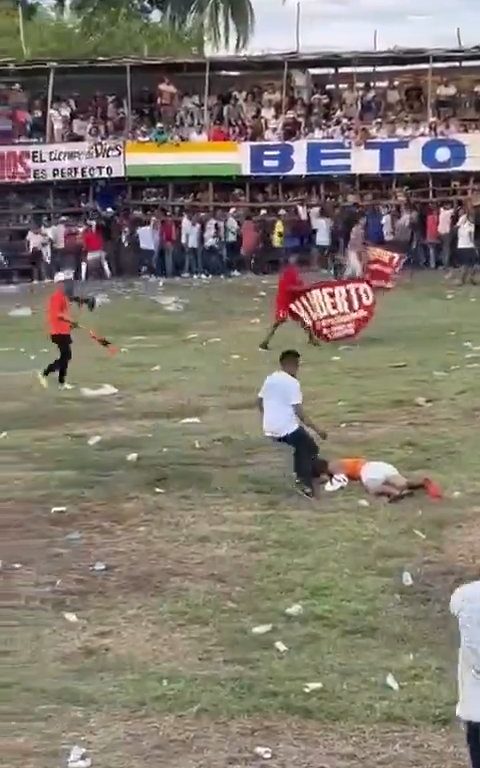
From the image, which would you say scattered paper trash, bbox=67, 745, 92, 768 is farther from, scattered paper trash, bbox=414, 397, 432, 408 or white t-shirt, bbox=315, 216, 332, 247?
white t-shirt, bbox=315, 216, 332, 247

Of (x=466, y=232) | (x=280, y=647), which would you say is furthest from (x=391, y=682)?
(x=466, y=232)

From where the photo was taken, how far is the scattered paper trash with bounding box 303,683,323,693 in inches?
314

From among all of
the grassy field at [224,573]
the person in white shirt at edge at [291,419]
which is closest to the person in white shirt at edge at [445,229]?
the grassy field at [224,573]

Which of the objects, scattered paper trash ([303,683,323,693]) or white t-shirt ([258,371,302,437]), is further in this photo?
white t-shirt ([258,371,302,437])

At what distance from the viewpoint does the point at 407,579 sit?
32.2 ft

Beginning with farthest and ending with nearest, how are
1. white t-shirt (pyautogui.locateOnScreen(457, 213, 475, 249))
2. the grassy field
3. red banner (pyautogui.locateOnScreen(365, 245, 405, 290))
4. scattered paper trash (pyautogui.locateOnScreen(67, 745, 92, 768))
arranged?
white t-shirt (pyautogui.locateOnScreen(457, 213, 475, 249)), red banner (pyautogui.locateOnScreen(365, 245, 405, 290)), the grassy field, scattered paper trash (pyautogui.locateOnScreen(67, 745, 92, 768))

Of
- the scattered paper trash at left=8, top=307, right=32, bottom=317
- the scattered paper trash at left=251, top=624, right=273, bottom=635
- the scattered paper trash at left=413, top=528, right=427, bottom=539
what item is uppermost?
the scattered paper trash at left=413, top=528, right=427, bottom=539

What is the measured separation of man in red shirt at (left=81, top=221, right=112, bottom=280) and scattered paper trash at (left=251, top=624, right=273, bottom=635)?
23.5 m

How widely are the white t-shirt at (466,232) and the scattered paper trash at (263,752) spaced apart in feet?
81.8

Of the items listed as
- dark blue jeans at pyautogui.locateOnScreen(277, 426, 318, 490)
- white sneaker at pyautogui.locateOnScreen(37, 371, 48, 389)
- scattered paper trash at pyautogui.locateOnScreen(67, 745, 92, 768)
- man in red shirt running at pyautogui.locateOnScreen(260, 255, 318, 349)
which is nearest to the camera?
scattered paper trash at pyautogui.locateOnScreen(67, 745, 92, 768)

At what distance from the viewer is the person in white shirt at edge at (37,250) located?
31625mm

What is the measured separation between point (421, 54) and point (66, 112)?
8492mm

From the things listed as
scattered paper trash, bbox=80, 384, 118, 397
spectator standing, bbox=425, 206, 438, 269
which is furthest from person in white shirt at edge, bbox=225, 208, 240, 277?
scattered paper trash, bbox=80, 384, 118, 397

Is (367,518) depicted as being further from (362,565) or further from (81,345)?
(81,345)
